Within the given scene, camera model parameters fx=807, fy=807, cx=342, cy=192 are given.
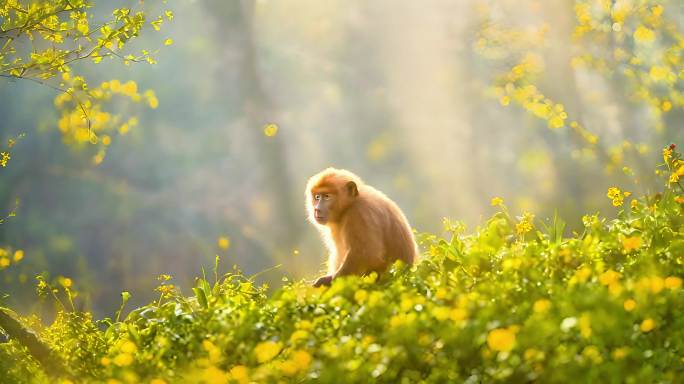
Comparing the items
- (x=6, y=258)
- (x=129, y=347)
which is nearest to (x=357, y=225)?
(x=129, y=347)

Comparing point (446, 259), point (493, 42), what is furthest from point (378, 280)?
point (493, 42)

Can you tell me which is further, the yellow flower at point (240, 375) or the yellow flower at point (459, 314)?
the yellow flower at point (459, 314)

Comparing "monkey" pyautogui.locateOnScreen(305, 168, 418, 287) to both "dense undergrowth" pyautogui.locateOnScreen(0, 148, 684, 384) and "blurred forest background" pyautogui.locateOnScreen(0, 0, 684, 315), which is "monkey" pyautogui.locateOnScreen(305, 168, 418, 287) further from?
"blurred forest background" pyautogui.locateOnScreen(0, 0, 684, 315)

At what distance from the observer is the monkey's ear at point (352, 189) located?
272 inches

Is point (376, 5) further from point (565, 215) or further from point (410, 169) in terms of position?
point (565, 215)

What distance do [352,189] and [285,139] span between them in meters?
24.6

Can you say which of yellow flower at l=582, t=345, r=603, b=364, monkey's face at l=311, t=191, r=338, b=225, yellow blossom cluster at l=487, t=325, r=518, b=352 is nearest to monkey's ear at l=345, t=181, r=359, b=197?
monkey's face at l=311, t=191, r=338, b=225

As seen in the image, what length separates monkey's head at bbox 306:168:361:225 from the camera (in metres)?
6.95

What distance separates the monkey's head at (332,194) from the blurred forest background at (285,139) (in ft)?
Answer: 51.2

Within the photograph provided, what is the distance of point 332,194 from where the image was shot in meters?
7.04

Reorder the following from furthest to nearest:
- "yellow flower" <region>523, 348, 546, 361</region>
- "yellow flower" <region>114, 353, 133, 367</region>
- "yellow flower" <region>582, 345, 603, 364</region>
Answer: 1. "yellow flower" <region>114, 353, 133, 367</region>
2. "yellow flower" <region>582, 345, 603, 364</region>
3. "yellow flower" <region>523, 348, 546, 361</region>

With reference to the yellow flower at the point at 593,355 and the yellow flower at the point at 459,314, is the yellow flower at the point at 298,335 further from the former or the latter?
the yellow flower at the point at 593,355

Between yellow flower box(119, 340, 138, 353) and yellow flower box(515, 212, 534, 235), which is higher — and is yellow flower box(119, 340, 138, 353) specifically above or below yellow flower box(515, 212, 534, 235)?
below

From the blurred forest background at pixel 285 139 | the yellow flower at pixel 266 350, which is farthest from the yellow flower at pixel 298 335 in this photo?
the blurred forest background at pixel 285 139
